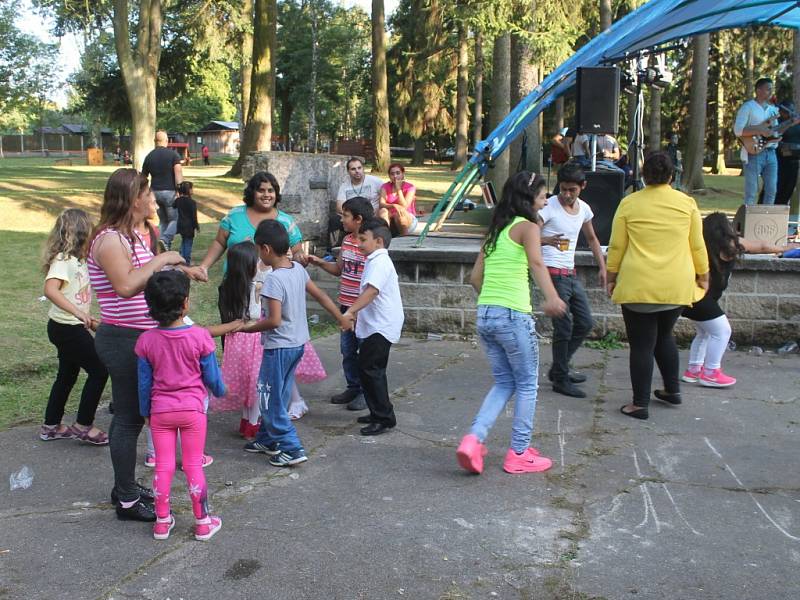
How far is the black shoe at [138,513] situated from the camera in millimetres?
4117

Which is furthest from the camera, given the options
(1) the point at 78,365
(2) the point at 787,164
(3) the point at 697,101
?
(3) the point at 697,101

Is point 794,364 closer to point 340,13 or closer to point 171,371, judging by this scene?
point 171,371

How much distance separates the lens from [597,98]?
9.24m

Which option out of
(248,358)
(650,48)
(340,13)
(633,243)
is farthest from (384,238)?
(340,13)

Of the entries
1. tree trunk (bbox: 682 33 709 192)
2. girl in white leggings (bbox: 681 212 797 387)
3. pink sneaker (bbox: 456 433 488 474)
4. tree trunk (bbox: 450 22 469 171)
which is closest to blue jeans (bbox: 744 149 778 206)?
girl in white leggings (bbox: 681 212 797 387)

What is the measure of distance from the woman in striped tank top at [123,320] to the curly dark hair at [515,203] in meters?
1.79

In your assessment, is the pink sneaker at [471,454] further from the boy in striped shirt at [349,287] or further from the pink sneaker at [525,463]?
the boy in striped shirt at [349,287]

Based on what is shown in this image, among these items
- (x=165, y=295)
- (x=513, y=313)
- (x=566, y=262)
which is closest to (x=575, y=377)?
(x=566, y=262)

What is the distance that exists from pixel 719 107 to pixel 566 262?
1658 inches

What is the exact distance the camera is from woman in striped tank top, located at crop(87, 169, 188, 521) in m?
4.09

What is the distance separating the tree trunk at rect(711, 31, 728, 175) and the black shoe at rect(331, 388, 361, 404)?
41824mm

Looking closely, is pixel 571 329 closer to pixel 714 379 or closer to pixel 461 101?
pixel 714 379

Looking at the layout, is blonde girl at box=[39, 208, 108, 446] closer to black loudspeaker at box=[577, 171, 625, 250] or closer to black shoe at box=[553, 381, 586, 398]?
black shoe at box=[553, 381, 586, 398]

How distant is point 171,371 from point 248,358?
1.68m
